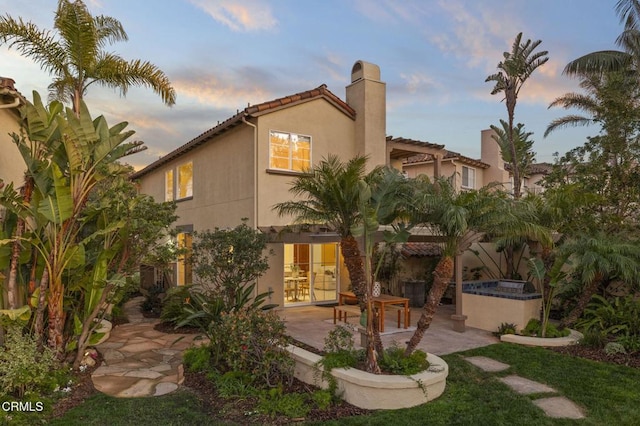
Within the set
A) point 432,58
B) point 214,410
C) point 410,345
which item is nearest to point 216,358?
point 214,410

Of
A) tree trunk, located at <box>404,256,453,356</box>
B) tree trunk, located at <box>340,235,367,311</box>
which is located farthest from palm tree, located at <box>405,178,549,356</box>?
tree trunk, located at <box>340,235,367,311</box>

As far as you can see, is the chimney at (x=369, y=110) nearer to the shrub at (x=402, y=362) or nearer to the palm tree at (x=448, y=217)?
the palm tree at (x=448, y=217)

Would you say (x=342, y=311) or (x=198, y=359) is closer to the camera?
(x=198, y=359)

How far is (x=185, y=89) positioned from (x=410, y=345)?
14.4m

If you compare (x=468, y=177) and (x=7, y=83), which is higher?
(x=468, y=177)

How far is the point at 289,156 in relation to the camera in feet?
47.2

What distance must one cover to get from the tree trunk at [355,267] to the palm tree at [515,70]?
10.5m

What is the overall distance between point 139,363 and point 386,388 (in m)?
5.50

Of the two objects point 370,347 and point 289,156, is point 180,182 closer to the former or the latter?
point 289,156

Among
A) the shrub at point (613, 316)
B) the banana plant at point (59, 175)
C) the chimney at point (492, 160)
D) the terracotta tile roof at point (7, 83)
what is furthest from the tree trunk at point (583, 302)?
the terracotta tile roof at point (7, 83)

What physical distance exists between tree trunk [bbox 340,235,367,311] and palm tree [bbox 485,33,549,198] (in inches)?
Answer: 414

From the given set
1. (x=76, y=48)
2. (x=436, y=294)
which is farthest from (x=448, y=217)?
(x=76, y=48)

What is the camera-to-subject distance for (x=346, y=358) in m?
7.34

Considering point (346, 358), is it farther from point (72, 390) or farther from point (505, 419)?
point (72, 390)
